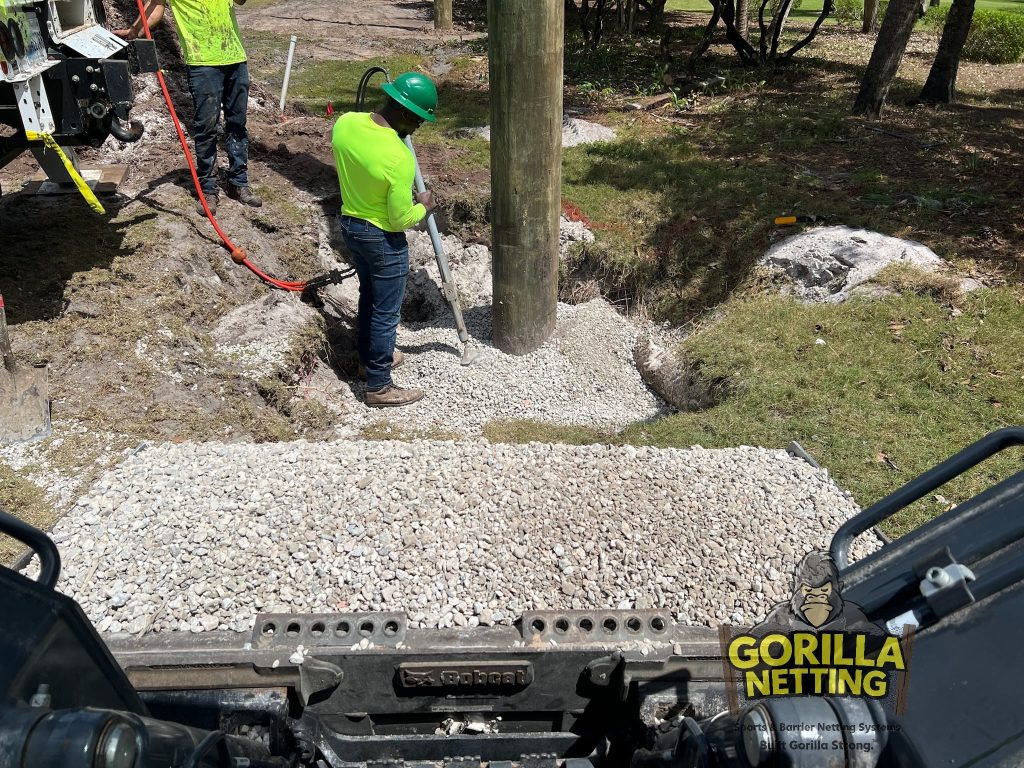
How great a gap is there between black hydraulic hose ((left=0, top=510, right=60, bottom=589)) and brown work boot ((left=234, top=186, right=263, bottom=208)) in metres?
5.73

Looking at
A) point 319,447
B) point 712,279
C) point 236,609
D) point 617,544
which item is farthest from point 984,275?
point 236,609

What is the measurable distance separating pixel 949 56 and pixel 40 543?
1211cm

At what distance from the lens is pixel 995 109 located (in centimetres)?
1009

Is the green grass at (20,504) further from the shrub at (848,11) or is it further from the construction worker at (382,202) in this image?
the shrub at (848,11)

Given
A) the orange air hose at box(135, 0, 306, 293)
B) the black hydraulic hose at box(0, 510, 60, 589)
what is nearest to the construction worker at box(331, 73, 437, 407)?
the orange air hose at box(135, 0, 306, 293)

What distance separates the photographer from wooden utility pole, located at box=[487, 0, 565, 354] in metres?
4.84

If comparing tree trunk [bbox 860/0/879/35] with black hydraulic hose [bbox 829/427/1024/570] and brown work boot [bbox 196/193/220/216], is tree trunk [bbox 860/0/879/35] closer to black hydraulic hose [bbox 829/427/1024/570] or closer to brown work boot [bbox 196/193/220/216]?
brown work boot [bbox 196/193/220/216]

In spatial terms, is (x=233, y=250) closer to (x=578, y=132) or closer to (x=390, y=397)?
(x=390, y=397)

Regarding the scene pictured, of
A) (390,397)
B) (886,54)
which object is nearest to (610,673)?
(390,397)

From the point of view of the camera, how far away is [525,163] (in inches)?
205

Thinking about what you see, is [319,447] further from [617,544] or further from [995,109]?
[995,109]

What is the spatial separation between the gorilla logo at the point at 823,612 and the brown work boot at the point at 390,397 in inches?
159

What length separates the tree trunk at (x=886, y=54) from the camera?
8391 mm

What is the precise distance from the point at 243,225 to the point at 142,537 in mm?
4055
